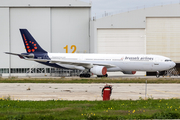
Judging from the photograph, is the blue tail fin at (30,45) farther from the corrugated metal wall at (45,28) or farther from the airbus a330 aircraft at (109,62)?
the corrugated metal wall at (45,28)

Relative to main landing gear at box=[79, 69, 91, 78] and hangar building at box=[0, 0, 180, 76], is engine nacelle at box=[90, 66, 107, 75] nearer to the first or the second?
main landing gear at box=[79, 69, 91, 78]

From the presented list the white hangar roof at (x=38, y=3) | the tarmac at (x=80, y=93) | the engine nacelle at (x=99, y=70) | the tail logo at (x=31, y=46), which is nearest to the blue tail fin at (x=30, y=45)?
the tail logo at (x=31, y=46)

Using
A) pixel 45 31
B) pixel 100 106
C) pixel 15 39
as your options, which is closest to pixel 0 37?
pixel 15 39

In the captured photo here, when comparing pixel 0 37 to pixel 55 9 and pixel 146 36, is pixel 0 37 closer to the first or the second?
pixel 55 9

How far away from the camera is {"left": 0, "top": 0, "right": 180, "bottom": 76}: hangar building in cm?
5425

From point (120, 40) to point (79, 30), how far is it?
9.55 metres

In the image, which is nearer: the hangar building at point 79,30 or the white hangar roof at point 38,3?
the hangar building at point 79,30

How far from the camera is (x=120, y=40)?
54406mm

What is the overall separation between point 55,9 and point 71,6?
3495 mm

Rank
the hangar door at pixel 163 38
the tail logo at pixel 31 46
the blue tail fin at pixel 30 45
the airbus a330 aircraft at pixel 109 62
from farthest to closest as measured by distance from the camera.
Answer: the hangar door at pixel 163 38, the tail logo at pixel 31 46, the blue tail fin at pixel 30 45, the airbus a330 aircraft at pixel 109 62

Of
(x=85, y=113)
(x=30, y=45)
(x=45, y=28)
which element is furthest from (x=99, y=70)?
(x=85, y=113)

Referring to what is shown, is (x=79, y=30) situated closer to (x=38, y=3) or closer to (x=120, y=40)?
(x=120, y=40)

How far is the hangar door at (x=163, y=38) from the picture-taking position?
179 feet

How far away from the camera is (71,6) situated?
5691 cm
